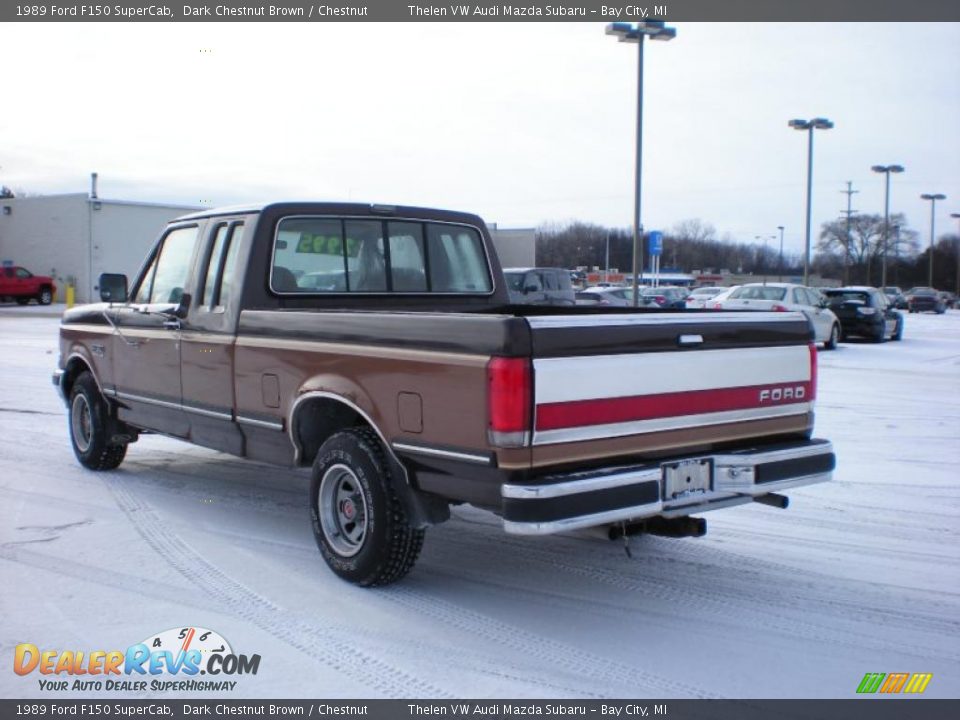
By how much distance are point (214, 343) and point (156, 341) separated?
97cm

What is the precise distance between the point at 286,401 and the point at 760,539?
305 centimetres

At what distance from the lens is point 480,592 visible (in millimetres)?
5035

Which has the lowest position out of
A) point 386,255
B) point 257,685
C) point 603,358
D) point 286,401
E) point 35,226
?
point 257,685

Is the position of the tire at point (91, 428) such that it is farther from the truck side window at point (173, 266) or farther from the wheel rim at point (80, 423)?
the truck side window at point (173, 266)

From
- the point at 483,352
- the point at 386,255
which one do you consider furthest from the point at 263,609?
the point at 386,255

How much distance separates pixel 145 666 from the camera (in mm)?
4117

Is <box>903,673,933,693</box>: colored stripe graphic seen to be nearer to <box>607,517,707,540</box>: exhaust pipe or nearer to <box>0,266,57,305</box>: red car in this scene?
<box>607,517,707,540</box>: exhaust pipe

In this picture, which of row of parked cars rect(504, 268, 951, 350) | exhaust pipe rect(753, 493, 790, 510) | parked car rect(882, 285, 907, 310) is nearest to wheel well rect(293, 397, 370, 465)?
exhaust pipe rect(753, 493, 790, 510)

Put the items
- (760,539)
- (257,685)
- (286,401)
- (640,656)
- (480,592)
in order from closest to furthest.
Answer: (257,685)
(640,656)
(480,592)
(286,401)
(760,539)

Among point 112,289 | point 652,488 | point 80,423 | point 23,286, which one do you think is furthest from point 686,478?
point 23,286

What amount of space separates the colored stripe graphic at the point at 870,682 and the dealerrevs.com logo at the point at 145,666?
99.0 inches

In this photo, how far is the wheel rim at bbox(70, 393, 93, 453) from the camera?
796 centimetres

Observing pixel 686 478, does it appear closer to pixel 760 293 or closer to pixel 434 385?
pixel 434 385

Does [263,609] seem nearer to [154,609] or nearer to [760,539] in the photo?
[154,609]
